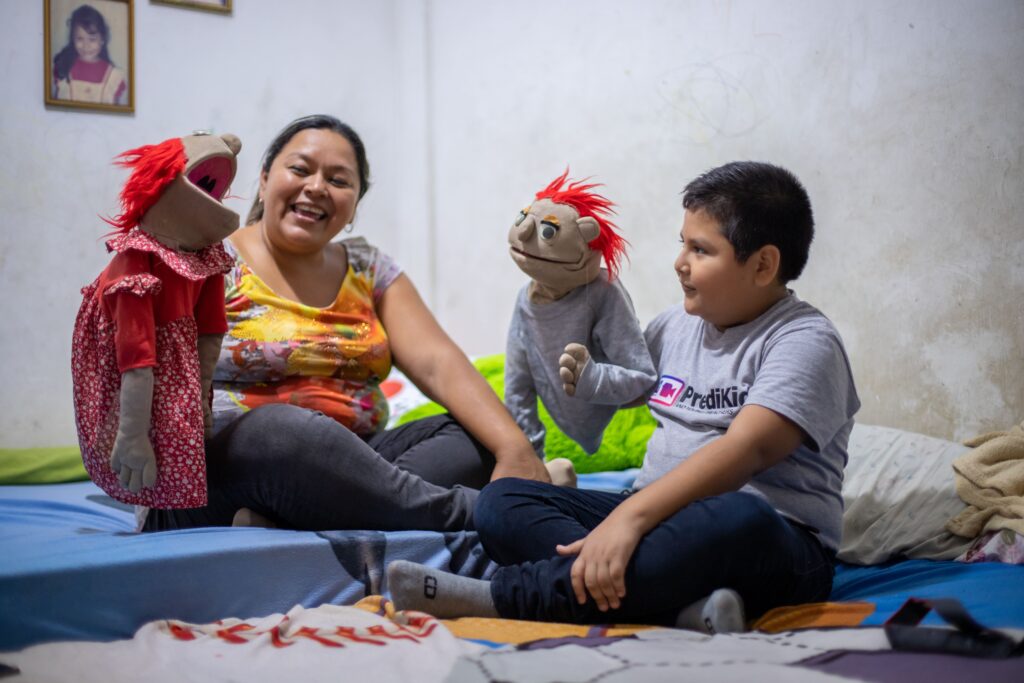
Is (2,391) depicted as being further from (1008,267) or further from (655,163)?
(1008,267)

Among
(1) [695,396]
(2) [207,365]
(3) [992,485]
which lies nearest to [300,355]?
(2) [207,365]

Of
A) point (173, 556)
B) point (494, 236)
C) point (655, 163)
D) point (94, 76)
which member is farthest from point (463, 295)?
point (173, 556)

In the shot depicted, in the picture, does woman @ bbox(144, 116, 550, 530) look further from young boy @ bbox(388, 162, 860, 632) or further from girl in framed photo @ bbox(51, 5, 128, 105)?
girl in framed photo @ bbox(51, 5, 128, 105)

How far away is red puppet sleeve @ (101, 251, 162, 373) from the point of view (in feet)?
4.00

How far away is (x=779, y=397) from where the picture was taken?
116cm

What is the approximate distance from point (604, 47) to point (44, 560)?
198 centimetres

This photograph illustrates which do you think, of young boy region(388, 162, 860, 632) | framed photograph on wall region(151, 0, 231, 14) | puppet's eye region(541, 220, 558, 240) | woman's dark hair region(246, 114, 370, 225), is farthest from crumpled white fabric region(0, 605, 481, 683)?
framed photograph on wall region(151, 0, 231, 14)

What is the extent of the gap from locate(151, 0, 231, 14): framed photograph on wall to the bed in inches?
77.6

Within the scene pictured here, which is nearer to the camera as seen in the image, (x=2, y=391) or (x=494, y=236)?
(x=2, y=391)

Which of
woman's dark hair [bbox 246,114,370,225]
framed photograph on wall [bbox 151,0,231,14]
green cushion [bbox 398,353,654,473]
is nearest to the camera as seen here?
woman's dark hair [bbox 246,114,370,225]

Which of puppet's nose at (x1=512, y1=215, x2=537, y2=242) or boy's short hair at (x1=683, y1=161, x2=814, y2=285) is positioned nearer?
boy's short hair at (x1=683, y1=161, x2=814, y2=285)

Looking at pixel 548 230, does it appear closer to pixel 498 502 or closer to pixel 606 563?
pixel 498 502

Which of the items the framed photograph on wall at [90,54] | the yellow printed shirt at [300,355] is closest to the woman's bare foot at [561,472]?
the yellow printed shirt at [300,355]

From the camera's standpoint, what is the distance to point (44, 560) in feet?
3.51
